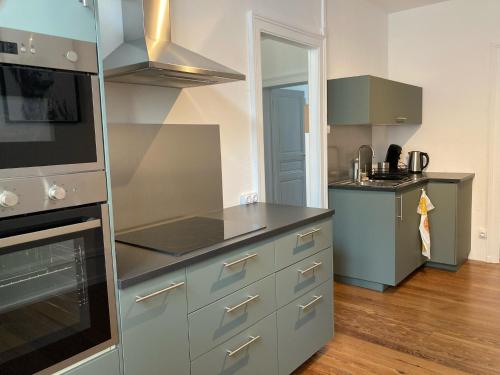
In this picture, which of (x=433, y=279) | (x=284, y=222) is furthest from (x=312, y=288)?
(x=433, y=279)

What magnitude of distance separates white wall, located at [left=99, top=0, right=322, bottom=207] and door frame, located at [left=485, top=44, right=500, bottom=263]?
223 centimetres

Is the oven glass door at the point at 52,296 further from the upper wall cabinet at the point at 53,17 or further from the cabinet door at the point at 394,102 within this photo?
the cabinet door at the point at 394,102

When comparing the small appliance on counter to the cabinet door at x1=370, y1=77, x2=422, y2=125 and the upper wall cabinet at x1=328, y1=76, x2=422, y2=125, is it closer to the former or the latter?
the cabinet door at x1=370, y1=77, x2=422, y2=125

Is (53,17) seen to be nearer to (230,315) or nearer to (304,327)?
(230,315)

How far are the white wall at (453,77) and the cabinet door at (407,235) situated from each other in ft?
2.89

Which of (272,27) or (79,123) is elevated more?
(272,27)

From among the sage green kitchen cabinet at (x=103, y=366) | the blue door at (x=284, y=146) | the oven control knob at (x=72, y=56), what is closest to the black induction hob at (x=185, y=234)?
the sage green kitchen cabinet at (x=103, y=366)

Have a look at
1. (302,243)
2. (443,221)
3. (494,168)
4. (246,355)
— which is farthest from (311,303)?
(494,168)

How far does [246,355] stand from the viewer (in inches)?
75.0

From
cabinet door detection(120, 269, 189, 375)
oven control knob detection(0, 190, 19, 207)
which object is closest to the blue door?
cabinet door detection(120, 269, 189, 375)

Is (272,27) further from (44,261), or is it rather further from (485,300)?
(485,300)

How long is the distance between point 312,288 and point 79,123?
1.59m

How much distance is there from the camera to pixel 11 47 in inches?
42.3

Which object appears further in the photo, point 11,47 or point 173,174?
point 173,174
